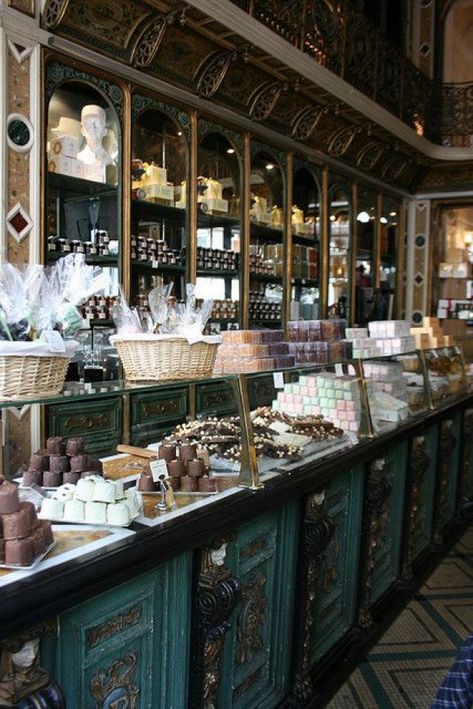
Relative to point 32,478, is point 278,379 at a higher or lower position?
higher

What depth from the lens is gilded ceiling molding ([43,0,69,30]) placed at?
3527 mm

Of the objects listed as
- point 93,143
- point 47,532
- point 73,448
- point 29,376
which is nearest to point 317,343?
point 73,448

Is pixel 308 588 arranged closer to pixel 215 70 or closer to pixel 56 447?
pixel 56 447

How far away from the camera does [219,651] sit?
1.93m

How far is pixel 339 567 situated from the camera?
287cm

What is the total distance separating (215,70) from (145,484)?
3695 millimetres

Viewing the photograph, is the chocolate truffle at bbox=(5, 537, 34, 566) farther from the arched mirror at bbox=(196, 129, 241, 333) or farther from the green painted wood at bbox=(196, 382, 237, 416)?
the arched mirror at bbox=(196, 129, 241, 333)

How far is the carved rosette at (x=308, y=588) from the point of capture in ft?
7.97

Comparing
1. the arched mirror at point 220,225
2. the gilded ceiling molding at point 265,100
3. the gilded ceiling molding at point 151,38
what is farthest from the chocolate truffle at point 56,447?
the gilded ceiling molding at point 265,100

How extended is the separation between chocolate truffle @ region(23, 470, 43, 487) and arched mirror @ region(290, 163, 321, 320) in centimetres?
442

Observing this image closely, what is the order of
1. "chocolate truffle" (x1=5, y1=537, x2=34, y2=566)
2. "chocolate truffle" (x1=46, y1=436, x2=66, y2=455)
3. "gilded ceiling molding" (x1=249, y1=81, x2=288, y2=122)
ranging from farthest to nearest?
"gilded ceiling molding" (x1=249, y1=81, x2=288, y2=122)
"chocolate truffle" (x1=46, y1=436, x2=66, y2=455)
"chocolate truffle" (x1=5, y1=537, x2=34, y2=566)

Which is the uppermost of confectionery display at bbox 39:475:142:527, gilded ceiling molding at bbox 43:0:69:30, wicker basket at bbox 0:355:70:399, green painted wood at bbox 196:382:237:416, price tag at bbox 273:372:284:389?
gilded ceiling molding at bbox 43:0:69:30

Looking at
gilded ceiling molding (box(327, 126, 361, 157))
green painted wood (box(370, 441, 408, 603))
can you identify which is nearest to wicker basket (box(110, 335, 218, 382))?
green painted wood (box(370, 441, 408, 603))

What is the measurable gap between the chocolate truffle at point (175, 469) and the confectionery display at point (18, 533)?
0.60 meters
